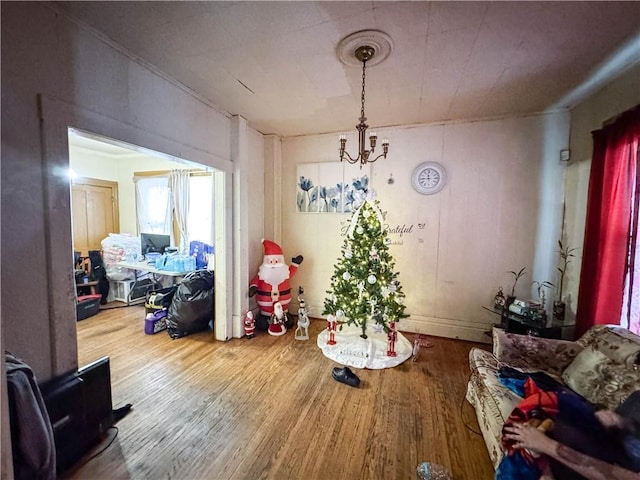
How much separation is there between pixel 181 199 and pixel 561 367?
502 centimetres

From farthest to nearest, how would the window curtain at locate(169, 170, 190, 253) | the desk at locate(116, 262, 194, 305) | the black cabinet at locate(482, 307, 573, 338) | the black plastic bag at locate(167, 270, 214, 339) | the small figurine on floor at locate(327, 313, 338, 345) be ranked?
the window curtain at locate(169, 170, 190, 253), the desk at locate(116, 262, 194, 305), the black plastic bag at locate(167, 270, 214, 339), the small figurine on floor at locate(327, 313, 338, 345), the black cabinet at locate(482, 307, 573, 338)

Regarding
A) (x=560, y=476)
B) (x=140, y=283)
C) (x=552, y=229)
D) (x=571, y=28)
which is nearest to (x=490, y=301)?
(x=552, y=229)

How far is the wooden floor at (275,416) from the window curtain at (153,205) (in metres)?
2.28

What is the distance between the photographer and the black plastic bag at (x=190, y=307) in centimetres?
314

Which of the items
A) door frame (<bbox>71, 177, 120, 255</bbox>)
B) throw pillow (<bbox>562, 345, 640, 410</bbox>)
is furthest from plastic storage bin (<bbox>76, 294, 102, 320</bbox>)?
throw pillow (<bbox>562, 345, 640, 410</bbox>)

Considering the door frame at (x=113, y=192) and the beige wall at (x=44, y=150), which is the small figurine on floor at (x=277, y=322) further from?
the door frame at (x=113, y=192)

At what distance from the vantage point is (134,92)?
1967 millimetres

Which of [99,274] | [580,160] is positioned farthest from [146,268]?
[580,160]

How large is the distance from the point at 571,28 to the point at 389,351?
111 inches

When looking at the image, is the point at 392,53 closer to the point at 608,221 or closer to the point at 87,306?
the point at 608,221

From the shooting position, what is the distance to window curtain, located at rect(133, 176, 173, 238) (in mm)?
4672

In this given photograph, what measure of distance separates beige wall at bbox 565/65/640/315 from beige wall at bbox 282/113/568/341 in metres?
0.13

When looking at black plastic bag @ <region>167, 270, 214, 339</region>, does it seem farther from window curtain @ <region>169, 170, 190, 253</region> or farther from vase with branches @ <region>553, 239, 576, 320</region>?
vase with branches @ <region>553, 239, 576, 320</region>

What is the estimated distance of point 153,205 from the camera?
189 inches
